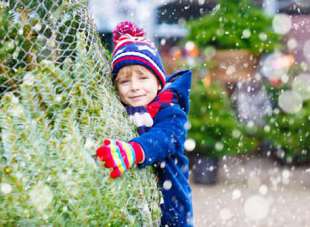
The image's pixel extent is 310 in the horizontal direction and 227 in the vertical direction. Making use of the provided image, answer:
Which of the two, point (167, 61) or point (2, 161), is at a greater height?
point (167, 61)

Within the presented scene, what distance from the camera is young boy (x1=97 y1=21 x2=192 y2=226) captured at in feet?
6.75

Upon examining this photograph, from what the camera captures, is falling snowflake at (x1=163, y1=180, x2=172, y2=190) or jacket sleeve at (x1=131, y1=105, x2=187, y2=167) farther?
falling snowflake at (x1=163, y1=180, x2=172, y2=190)

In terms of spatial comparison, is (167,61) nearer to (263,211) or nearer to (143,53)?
(263,211)

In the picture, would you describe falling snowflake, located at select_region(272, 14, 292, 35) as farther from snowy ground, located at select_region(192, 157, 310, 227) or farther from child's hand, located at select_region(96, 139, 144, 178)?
child's hand, located at select_region(96, 139, 144, 178)

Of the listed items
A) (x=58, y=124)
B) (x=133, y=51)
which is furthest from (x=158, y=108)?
(x=58, y=124)

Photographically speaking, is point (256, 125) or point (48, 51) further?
point (256, 125)

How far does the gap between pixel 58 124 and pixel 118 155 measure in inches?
7.0

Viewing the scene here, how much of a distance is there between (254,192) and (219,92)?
1.21m

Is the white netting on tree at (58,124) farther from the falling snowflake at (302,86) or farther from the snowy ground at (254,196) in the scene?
the falling snowflake at (302,86)

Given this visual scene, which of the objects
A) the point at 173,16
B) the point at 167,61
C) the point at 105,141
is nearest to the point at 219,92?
the point at 167,61

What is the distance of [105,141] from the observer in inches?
69.6

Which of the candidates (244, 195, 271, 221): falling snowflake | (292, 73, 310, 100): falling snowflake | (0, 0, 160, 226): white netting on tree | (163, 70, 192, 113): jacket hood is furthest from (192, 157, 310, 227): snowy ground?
(0, 0, 160, 226): white netting on tree

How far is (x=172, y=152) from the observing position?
2.08 m

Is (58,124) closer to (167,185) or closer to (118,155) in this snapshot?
(118,155)
